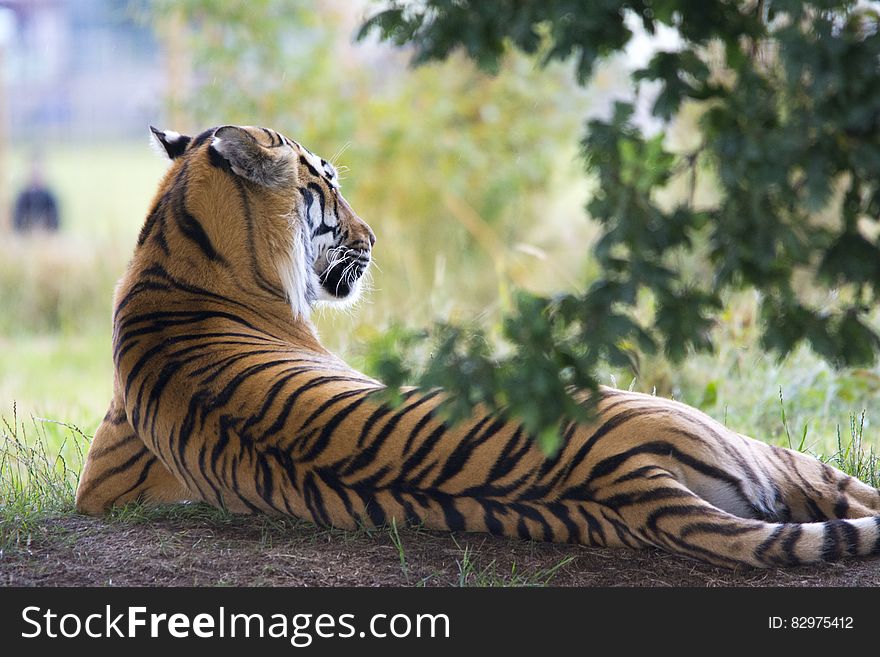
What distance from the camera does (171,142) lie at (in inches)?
153

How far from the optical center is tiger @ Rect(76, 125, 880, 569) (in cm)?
292

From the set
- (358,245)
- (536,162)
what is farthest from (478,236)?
(358,245)

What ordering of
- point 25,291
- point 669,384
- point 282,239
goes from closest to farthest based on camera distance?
point 282,239
point 669,384
point 25,291

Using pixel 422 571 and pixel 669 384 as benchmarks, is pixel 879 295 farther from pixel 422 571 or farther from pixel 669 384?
pixel 669 384

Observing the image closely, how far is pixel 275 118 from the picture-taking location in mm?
9508

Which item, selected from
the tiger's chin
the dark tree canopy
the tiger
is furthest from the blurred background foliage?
the dark tree canopy

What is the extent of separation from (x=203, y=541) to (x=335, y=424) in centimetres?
58

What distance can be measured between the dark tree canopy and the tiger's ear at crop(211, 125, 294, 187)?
171 cm

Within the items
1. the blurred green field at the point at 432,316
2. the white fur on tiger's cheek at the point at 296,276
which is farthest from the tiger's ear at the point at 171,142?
the blurred green field at the point at 432,316

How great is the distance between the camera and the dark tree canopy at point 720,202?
1.91 m

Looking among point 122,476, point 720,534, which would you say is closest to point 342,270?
point 122,476

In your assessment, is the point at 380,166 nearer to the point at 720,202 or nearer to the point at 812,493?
the point at 812,493

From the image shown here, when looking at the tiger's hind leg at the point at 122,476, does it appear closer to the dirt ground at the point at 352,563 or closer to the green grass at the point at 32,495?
the green grass at the point at 32,495

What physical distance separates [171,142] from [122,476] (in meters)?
1.24
